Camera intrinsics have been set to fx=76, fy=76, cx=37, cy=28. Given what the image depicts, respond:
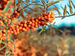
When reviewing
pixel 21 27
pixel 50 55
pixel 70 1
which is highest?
pixel 70 1

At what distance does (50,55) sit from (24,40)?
391mm

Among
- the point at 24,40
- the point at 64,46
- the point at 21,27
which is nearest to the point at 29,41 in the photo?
the point at 24,40

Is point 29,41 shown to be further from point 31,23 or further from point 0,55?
point 31,23

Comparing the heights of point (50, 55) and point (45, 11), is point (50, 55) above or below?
below

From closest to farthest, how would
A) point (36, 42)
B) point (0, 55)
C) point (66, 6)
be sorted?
point (66, 6) < point (0, 55) < point (36, 42)

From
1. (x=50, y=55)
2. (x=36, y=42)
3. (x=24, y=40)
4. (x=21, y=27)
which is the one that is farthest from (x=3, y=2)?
(x=50, y=55)

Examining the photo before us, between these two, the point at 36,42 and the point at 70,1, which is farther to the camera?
the point at 36,42

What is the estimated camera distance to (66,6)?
389mm

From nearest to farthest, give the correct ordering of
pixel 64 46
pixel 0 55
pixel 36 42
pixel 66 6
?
pixel 66 6 → pixel 0 55 → pixel 64 46 → pixel 36 42

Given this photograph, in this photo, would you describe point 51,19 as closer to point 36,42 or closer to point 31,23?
point 31,23

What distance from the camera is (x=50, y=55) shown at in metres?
0.99

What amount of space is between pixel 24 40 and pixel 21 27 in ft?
1.89

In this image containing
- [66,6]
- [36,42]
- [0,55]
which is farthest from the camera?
[36,42]

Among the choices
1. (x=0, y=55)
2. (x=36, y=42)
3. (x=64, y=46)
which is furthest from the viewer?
(x=36, y=42)
